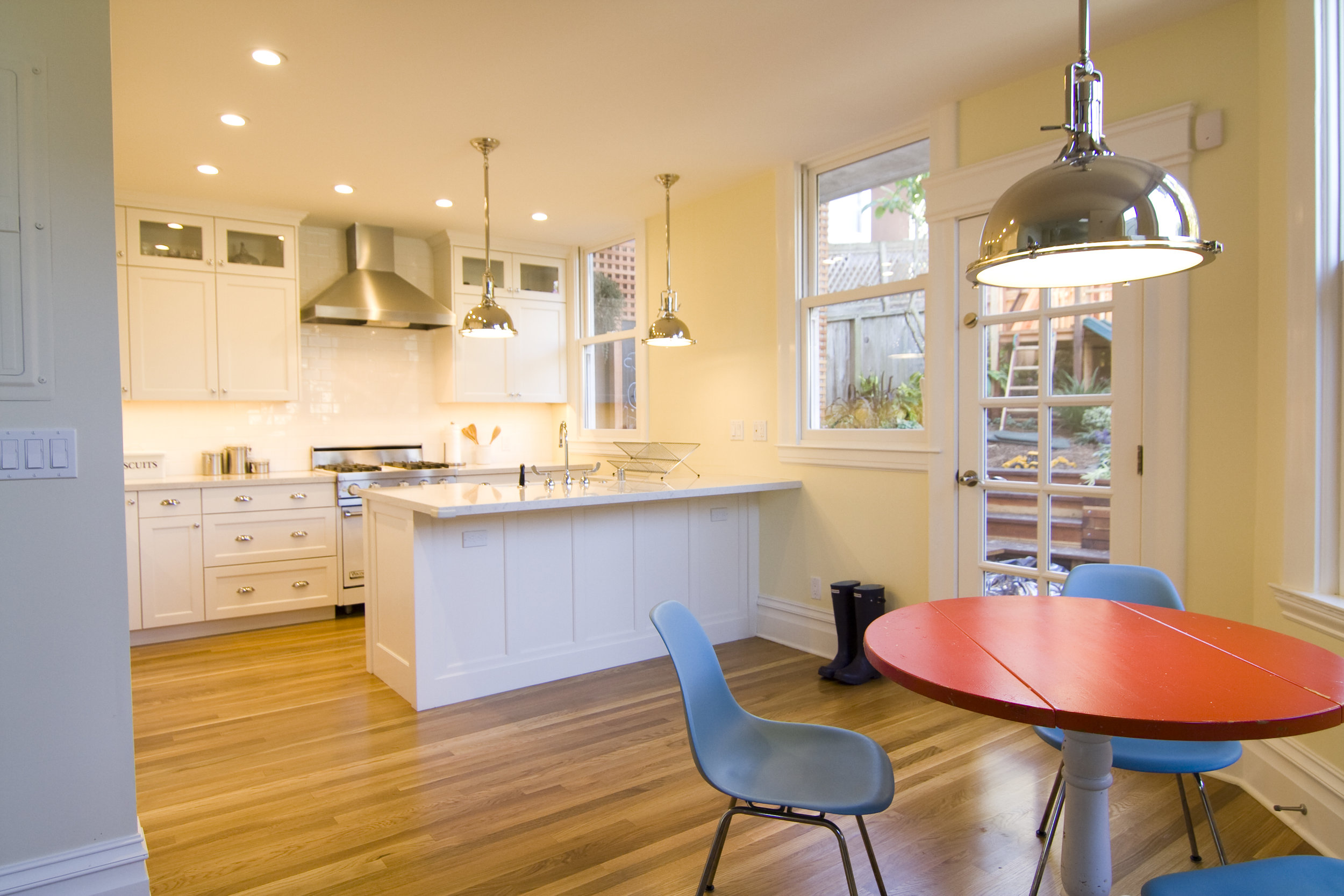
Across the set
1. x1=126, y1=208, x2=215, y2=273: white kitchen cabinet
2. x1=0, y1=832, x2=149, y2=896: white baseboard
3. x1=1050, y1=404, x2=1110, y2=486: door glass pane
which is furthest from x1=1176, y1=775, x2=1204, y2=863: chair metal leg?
x1=126, y1=208, x2=215, y2=273: white kitchen cabinet

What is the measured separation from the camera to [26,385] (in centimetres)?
187

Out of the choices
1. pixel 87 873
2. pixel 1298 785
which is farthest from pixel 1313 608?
pixel 87 873

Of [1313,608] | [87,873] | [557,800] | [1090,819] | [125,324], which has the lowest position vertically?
[557,800]

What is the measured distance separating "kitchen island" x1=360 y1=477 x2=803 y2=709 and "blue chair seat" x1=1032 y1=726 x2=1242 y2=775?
87.1 inches

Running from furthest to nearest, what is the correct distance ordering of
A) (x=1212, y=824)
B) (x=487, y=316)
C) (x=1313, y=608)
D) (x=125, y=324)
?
(x=125, y=324), (x=487, y=316), (x=1313, y=608), (x=1212, y=824)

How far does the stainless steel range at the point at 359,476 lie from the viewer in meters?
5.02

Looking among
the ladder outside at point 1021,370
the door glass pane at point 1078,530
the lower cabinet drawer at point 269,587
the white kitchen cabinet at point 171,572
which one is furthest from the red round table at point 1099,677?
the white kitchen cabinet at point 171,572

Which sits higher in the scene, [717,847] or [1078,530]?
[1078,530]

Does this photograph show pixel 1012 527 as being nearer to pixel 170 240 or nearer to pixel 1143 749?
pixel 1143 749

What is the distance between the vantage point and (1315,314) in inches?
90.9

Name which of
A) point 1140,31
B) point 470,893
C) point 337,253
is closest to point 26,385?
point 470,893

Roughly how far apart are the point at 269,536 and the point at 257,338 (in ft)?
4.21

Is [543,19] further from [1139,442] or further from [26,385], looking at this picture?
[1139,442]

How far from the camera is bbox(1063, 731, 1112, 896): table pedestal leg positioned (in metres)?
1.60
